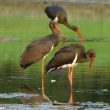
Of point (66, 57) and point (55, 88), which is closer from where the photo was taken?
point (66, 57)

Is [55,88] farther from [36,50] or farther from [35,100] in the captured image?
Result: [35,100]

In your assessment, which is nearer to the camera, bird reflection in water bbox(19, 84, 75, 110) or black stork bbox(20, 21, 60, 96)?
bird reflection in water bbox(19, 84, 75, 110)

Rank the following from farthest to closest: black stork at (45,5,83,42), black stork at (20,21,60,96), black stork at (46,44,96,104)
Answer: black stork at (45,5,83,42)
black stork at (20,21,60,96)
black stork at (46,44,96,104)

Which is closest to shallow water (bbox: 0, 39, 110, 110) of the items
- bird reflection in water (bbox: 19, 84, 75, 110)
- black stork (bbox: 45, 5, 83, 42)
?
bird reflection in water (bbox: 19, 84, 75, 110)

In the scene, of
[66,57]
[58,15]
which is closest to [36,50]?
[66,57]

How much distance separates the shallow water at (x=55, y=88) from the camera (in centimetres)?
1315

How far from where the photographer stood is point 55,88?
15.6 metres

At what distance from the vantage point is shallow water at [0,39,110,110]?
13.1 meters

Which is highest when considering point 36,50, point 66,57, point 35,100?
point 36,50

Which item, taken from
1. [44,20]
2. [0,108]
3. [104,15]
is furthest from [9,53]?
[104,15]

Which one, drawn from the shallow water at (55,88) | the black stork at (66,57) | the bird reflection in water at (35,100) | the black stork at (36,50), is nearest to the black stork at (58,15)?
the black stork at (36,50)

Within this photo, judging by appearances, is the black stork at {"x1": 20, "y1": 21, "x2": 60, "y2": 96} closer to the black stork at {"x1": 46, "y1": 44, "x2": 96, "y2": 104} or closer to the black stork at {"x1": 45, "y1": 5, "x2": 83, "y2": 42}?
the black stork at {"x1": 46, "y1": 44, "x2": 96, "y2": 104}

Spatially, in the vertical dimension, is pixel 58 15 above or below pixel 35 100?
above

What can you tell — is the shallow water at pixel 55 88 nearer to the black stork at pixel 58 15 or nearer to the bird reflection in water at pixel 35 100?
the bird reflection in water at pixel 35 100
